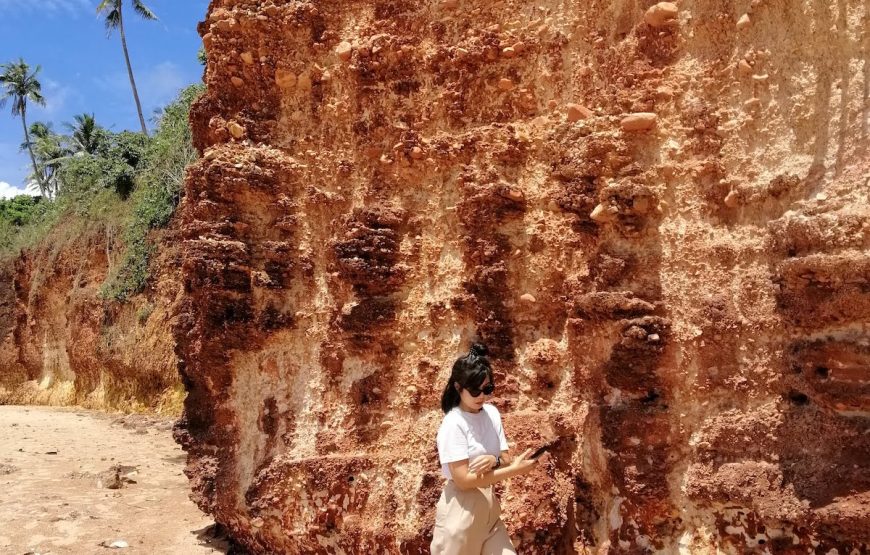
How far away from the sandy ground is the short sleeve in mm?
2824

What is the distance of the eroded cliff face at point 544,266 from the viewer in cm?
311

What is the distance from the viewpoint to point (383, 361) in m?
4.34

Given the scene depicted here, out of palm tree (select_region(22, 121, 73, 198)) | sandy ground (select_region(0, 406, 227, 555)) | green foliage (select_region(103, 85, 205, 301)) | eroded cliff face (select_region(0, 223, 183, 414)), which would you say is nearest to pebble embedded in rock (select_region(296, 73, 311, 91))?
sandy ground (select_region(0, 406, 227, 555))

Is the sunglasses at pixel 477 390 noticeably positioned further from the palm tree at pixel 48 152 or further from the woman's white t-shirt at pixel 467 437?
the palm tree at pixel 48 152

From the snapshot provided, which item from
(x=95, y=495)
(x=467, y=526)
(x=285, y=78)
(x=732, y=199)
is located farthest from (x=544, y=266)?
(x=95, y=495)

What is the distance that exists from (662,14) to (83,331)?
14.2 metres

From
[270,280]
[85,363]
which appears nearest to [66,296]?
[85,363]

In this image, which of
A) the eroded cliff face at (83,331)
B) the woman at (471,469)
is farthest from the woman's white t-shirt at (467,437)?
the eroded cliff face at (83,331)

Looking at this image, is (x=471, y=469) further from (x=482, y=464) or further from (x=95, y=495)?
(x=95, y=495)

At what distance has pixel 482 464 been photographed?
9.39 ft

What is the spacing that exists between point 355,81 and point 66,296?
540 inches

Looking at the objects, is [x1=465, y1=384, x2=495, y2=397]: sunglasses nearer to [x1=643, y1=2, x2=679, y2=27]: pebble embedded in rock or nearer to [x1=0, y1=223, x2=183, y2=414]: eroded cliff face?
[x1=643, y1=2, x2=679, y2=27]: pebble embedded in rock

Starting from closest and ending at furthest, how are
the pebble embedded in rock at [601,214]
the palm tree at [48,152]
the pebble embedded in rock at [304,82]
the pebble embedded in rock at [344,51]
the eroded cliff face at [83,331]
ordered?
1. the pebble embedded in rock at [601,214]
2. the pebble embedded in rock at [344,51]
3. the pebble embedded in rock at [304,82]
4. the eroded cliff face at [83,331]
5. the palm tree at [48,152]

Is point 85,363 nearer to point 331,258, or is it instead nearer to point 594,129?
point 331,258
